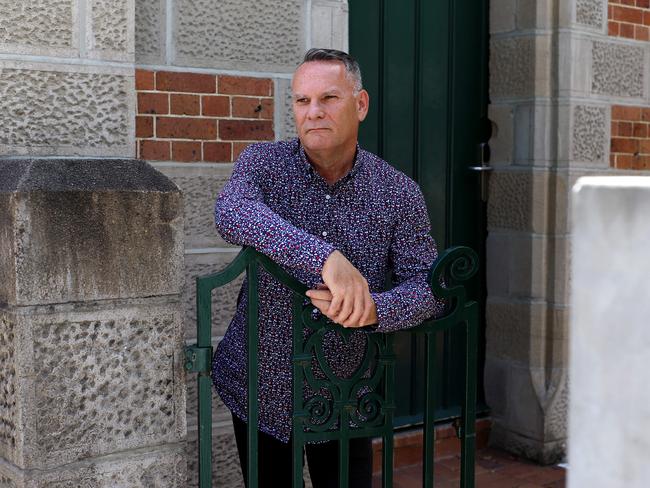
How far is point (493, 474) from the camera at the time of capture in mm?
4781

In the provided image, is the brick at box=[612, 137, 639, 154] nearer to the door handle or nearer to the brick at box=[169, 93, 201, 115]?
the door handle

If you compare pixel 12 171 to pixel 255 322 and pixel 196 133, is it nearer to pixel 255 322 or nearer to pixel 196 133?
pixel 255 322

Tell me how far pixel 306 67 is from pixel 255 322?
0.74m

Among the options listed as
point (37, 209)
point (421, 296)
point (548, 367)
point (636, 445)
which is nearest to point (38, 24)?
point (37, 209)

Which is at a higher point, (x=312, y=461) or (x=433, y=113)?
(x=433, y=113)

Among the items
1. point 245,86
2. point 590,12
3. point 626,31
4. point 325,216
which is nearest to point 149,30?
point 245,86

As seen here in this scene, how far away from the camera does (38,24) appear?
3.21 meters

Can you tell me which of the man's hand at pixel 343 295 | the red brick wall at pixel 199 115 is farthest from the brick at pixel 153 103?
the man's hand at pixel 343 295

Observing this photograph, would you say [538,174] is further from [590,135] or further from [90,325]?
[90,325]

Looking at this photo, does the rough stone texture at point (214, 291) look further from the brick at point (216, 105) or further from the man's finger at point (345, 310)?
the man's finger at point (345, 310)

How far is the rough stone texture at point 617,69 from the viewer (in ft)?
16.5

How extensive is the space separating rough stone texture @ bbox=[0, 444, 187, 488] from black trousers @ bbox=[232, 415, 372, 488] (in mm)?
229

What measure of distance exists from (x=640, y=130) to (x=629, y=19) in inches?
23.8

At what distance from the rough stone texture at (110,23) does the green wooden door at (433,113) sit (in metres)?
1.42
